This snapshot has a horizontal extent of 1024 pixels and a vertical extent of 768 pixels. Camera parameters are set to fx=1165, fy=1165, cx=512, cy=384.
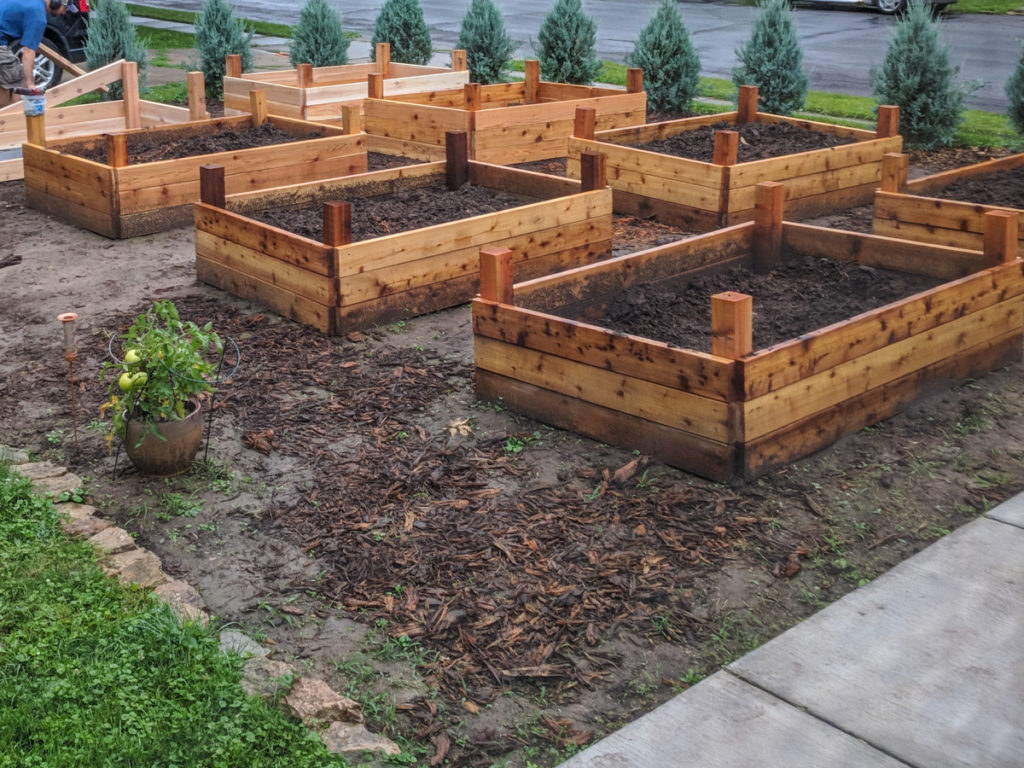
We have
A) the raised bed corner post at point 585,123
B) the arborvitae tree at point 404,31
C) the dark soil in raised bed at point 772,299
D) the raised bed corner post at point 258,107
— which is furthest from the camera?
the arborvitae tree at point 404,31

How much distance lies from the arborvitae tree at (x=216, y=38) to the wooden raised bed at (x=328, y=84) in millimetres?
2151

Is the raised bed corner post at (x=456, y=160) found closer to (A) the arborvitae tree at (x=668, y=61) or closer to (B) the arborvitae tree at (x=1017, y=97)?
(A) the arborvitae tree at (x=668, y=61)

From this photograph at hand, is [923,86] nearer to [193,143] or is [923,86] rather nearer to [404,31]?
[193,143]

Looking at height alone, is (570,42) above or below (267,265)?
above

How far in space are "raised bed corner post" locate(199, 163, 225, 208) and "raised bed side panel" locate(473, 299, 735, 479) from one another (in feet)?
8.99

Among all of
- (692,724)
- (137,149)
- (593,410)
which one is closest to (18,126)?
(137,149)

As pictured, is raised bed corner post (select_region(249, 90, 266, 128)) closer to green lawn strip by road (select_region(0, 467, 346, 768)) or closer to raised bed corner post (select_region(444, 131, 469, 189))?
raised bed corner post (select_region(444, 131, 469, 189))

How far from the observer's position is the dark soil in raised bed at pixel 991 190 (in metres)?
8.67

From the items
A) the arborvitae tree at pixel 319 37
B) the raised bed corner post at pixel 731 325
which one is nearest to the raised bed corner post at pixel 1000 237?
the raised bed corner post at pixel 731 325

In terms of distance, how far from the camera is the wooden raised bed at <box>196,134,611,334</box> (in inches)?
279

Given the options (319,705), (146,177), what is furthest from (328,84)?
(319,705)

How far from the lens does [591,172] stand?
839 centimetres

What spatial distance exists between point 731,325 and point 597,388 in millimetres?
791

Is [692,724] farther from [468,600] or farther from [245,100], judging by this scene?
[245,100]
